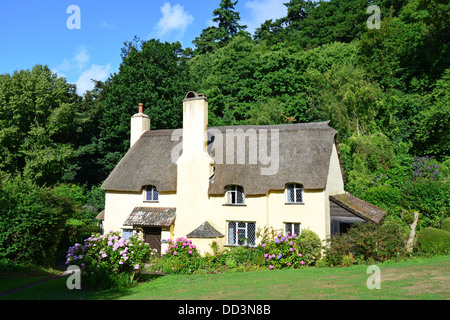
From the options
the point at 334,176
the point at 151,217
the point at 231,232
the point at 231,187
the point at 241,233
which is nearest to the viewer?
the point at 241,233

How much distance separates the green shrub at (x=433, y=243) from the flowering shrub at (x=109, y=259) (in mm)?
12644

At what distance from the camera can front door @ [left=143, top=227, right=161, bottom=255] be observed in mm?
20031

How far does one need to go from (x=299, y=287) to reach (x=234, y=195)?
365 inches

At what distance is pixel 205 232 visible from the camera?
714 inches

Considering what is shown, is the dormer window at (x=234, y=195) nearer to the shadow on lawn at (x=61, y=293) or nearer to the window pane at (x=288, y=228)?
the window pane at (x=288, y=228)

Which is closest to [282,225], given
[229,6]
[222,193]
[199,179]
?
[222,193]

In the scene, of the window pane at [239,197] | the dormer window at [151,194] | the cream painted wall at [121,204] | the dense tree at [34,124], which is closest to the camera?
the window pane at [239,197]

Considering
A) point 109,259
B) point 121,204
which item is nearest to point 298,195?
point 109,259

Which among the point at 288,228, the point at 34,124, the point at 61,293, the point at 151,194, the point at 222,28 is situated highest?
the point at 222,28

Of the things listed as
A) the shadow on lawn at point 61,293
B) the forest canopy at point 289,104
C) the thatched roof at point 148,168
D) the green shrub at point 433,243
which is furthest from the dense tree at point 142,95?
the green shrub at point 433,243

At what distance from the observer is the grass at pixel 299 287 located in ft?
28.1

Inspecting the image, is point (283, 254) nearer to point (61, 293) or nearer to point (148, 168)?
point (61, 293)

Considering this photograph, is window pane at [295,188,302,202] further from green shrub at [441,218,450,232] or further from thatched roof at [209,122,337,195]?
green shrub at [441,218,450,232]

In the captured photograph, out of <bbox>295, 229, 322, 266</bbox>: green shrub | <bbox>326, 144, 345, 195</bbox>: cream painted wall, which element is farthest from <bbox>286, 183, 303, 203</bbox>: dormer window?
<bbox>295, 229, 322, 266</bbox>: green shrub
